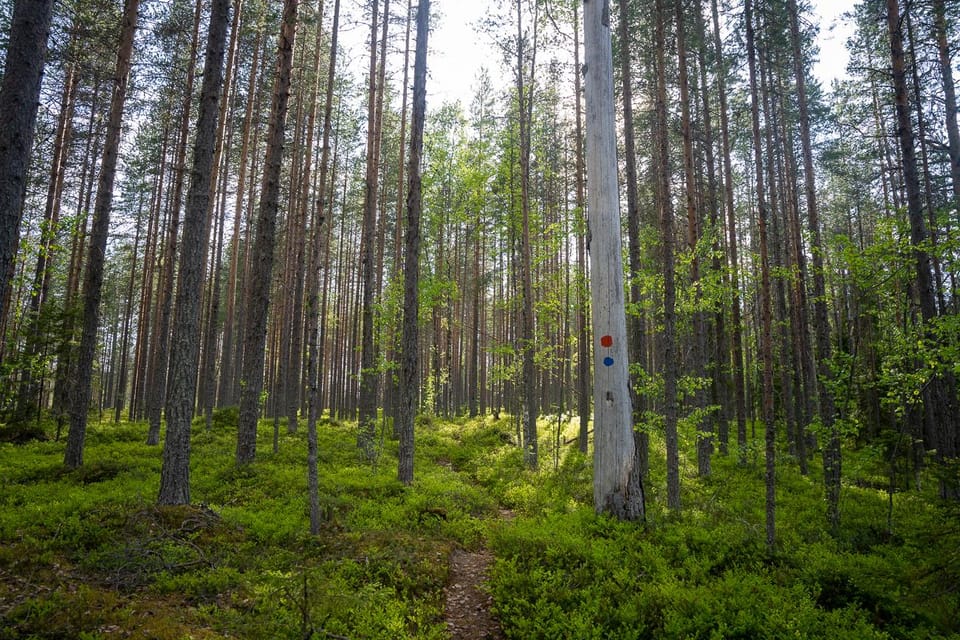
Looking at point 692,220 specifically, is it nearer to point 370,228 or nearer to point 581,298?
point 581,298

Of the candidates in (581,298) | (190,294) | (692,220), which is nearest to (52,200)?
(190,294)

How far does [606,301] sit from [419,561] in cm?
502

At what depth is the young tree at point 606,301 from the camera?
7.19 metres

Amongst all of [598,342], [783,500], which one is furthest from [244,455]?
[783,500]

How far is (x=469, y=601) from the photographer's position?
5.78 metres

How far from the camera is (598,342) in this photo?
24.7 feet

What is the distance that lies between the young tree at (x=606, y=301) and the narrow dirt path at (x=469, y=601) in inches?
88.5

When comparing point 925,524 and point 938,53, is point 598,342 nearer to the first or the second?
point 925,524

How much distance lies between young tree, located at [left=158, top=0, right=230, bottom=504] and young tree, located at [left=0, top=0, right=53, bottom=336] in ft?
11.4

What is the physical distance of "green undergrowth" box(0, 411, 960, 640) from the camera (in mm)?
4496

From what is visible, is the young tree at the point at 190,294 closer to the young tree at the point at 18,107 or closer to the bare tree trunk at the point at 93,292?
the young tree at the point at 18,107

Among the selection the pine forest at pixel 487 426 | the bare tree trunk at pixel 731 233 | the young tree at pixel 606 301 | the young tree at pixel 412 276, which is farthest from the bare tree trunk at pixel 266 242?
the bare tree trunk at pixel 731 233

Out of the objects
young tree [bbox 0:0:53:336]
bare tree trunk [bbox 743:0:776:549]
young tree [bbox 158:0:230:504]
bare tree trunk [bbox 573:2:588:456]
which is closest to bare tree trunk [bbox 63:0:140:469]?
young tree [bbox 158:0:230:504]

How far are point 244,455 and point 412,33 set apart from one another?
56.1ft
